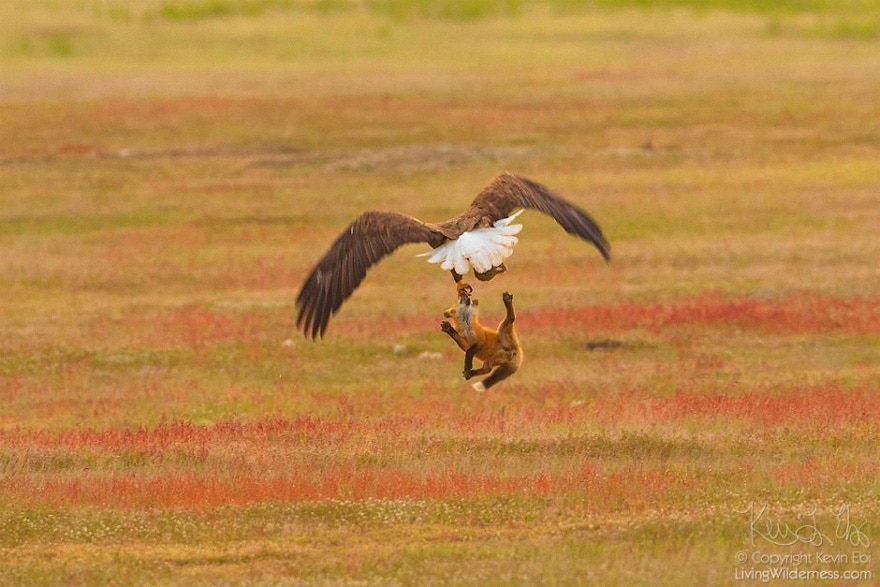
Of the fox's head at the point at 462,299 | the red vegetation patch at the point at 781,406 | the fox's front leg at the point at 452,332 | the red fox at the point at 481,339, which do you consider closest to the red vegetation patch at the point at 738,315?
the red vegetation patch at the point at 781,406

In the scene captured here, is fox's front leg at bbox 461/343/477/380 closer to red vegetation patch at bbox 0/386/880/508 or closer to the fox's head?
the fox's head

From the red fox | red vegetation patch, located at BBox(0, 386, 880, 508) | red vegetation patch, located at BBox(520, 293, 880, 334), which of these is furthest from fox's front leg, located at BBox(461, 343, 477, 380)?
red vegetation patch, located at BBox(520, 293, 880, 334)

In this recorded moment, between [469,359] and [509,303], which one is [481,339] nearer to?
[469,359]

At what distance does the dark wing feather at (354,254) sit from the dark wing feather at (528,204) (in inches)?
36.0

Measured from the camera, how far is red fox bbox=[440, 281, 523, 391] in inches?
515

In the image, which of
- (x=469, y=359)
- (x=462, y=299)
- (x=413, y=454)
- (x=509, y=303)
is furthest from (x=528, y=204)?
(x=413, y=454)

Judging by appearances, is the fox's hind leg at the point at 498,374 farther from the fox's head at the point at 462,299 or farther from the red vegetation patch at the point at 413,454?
the fox's head at the point at 462,299

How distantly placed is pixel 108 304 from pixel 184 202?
847 cm

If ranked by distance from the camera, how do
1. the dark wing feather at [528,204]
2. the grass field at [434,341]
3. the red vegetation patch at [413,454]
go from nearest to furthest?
the grass field at [434,341], the red vegetation patch at [413,454], the dark wing feather at [528,204]

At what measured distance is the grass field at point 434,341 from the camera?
11.3m

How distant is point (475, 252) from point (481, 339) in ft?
4.50

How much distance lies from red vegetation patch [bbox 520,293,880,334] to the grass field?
7cm

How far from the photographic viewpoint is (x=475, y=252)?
12.2 m

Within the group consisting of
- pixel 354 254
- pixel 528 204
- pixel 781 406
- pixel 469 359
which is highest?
pixel 528 204
